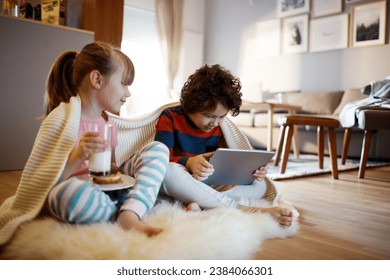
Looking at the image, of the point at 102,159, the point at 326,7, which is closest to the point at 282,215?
the point at 102,159

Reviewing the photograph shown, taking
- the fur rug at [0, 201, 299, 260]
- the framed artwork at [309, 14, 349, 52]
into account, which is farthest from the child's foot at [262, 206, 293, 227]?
the framed artwork at [309, 14, 349, 52]

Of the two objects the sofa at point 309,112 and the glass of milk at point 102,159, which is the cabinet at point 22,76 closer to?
the glass of milk at point 102,159

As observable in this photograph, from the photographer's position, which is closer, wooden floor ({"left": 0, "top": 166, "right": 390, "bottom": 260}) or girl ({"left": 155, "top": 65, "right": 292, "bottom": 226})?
wooden floor ({"left": 0, "top": 166, "right": 390, "bottom": 260})

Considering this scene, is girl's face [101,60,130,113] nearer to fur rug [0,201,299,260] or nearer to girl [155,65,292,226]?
girl [155,65,292,226]

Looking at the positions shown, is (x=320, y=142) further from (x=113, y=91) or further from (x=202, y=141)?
(x=113, y=91)

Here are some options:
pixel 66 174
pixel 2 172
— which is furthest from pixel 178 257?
pixel 2 172

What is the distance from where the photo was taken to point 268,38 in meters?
4.30

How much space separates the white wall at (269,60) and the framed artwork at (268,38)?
0.06 meters

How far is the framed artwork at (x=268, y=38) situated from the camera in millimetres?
4223

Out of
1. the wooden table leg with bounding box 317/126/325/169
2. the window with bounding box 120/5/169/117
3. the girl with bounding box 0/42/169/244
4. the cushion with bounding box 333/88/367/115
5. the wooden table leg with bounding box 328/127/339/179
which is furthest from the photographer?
the window with bounding box 120/5/169/117

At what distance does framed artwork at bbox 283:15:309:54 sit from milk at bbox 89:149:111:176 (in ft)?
11.8

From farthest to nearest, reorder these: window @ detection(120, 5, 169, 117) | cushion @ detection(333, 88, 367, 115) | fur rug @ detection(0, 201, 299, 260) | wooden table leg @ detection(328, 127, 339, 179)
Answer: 1. window @ detection(120, 5, 169, 117)
2. cushion @ detection(333, 88, 367, 115)
3. wooden table leg @ detection(328, 127, 339, 179)
4. fur rug @ detection(0, 201, 299, 260)

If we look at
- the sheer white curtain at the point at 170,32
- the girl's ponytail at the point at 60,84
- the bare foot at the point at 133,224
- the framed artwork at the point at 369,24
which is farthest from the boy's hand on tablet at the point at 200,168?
the sheer white curtain at the point at 170,32

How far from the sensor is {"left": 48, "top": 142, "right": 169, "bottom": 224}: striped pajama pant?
0.74 meters
